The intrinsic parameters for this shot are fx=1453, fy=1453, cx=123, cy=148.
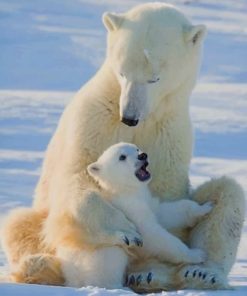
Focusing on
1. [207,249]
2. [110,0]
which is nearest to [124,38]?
[207,249]

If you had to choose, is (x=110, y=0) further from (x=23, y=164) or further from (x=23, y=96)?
(x=23, y=164)

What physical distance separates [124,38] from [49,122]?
21.6 ft

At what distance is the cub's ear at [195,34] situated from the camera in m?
6.92

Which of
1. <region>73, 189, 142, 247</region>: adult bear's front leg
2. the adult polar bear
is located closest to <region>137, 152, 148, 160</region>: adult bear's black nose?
the adult polar bear

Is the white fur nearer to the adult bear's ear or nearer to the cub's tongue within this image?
the cub's tongue

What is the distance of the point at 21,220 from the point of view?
7.18 m

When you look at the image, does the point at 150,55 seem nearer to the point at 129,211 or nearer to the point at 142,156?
the point at 142,156

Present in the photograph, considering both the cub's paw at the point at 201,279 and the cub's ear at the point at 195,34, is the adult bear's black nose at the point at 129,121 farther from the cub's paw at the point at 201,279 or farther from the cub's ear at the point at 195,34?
the cub's paw at the point at 201,279

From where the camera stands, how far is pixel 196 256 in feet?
22.7

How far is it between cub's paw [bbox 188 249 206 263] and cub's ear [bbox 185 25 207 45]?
3.27 feet

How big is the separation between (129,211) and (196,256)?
0.41 meters

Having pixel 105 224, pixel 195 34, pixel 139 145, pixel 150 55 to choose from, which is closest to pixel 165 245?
pixel 105 224

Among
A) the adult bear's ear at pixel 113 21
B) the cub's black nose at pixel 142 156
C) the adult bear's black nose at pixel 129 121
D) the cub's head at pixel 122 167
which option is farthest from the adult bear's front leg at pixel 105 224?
the adult bear's ear at pixel 113 21

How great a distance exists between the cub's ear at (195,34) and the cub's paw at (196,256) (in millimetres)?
997
